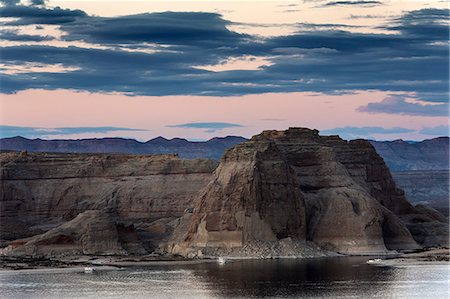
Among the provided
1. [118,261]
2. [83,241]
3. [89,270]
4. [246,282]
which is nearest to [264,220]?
[118,261]

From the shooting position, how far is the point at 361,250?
150000mm

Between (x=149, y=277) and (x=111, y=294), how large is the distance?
16195 mm

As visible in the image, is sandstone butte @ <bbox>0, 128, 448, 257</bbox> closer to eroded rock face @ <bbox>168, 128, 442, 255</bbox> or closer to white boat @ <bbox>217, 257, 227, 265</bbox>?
eroded rock face @ <bbox>168, 128, 442, 255</bbox>

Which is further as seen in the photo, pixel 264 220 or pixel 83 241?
pixel 83 241

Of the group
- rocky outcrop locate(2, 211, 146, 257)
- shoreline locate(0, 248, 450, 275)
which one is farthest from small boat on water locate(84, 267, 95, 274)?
rocky outcrop locate(2, 211, 146, 257)

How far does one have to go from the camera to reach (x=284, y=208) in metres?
149

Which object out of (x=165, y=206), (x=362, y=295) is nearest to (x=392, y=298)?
(x=362, y=295)

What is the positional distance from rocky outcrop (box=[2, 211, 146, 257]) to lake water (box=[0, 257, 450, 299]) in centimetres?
1444

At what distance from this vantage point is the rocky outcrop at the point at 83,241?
147 m

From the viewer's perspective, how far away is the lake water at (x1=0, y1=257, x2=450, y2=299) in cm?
10619

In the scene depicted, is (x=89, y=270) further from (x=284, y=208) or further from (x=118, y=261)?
(x=284, y=208)

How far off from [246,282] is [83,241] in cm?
3579

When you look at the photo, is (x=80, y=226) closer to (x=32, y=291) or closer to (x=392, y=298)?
(x=32, y=291)

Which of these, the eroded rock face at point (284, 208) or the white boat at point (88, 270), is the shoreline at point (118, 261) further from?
the eroded rock face at point (284, 208)
